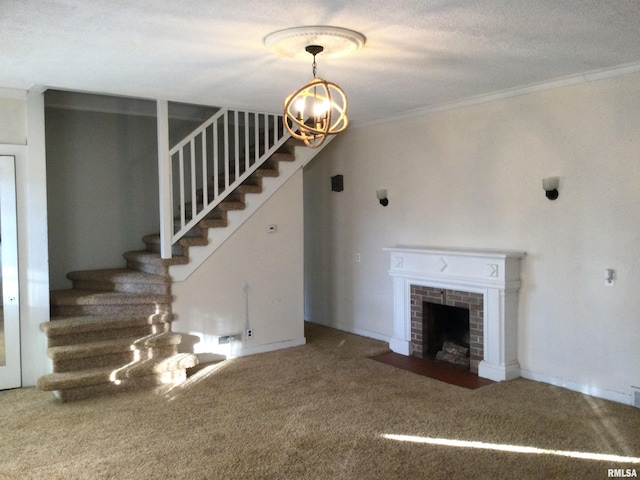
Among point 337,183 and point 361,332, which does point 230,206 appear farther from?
point 361,332

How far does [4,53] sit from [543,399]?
4.51 meters

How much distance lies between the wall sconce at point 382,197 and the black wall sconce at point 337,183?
2.25ft

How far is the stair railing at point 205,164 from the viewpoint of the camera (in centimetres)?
510

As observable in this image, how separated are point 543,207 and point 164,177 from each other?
337cm

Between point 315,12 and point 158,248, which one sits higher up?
point 315,12

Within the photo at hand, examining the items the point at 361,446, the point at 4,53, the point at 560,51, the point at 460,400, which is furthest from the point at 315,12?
the point at 460,400

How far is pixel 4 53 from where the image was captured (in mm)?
3521

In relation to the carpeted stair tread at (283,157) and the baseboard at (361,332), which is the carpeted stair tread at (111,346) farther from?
the baseboard at (361,332)

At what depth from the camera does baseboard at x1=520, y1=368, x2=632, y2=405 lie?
4059mm

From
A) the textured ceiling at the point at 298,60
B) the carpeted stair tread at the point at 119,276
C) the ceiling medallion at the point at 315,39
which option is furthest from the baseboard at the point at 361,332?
the ceiling medallion at the point at 315,39

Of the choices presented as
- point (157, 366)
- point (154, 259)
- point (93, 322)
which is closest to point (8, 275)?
point (93, 322)

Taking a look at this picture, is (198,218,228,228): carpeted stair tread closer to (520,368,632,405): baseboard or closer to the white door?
the white door

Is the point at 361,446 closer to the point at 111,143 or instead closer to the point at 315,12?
the point at 315,12

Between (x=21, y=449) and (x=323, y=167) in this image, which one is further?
(x=323, y=167)
